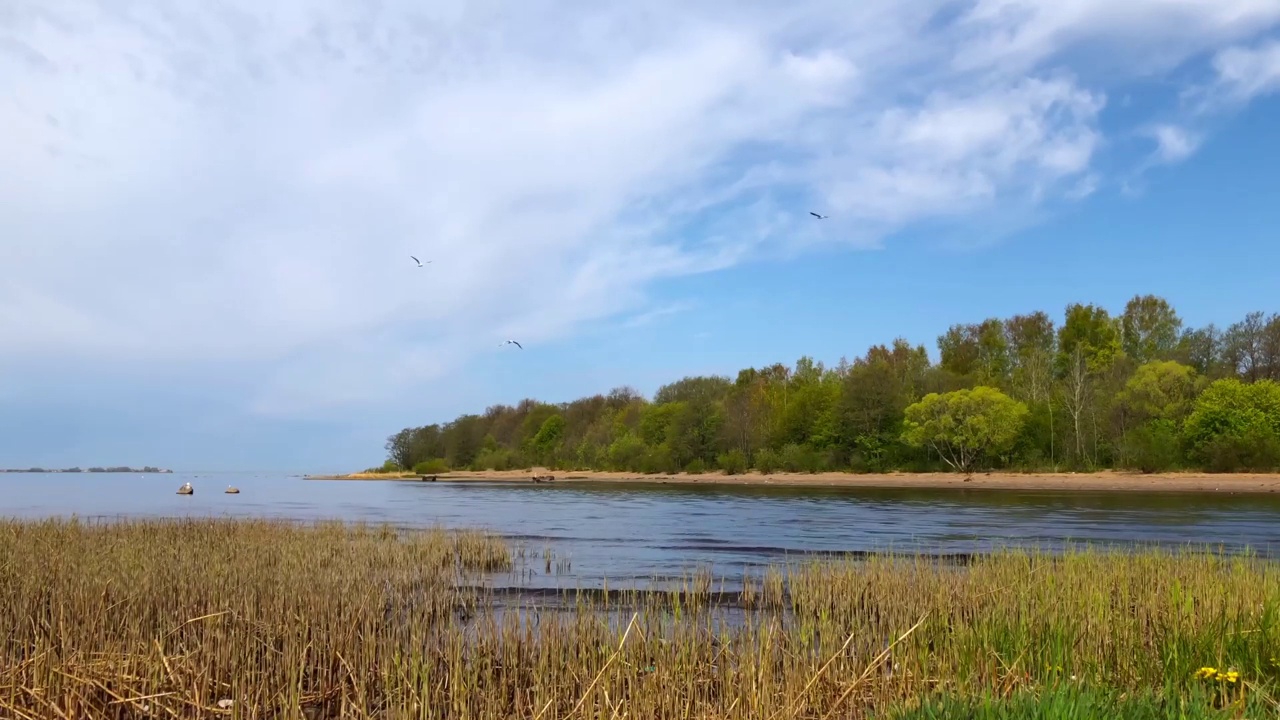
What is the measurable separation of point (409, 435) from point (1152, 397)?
154040mm

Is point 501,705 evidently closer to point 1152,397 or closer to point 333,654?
point 333,654

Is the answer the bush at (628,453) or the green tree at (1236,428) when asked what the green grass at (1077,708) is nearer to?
the green tree at (1236,428)

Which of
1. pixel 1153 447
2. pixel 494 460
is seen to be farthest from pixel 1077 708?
pixel 494 460

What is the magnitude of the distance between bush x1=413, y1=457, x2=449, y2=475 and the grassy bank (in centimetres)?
16733

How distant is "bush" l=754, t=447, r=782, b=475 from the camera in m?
114

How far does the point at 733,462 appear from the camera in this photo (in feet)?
393

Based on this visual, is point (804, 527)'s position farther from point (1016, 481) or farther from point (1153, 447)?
point (1016, 481)

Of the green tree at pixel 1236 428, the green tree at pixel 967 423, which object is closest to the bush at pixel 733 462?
the green tree at pixel 967 423

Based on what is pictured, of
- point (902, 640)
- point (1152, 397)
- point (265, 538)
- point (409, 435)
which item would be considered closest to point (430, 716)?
point (902, 640)

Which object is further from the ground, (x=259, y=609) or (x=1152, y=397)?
(x=1152, y=397)

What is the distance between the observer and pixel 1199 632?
940 centimetres

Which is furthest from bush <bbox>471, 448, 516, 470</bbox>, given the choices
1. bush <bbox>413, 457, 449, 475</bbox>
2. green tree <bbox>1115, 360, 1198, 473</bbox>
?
green tree <bbox>1115, 360, 1198, 473</bbox>

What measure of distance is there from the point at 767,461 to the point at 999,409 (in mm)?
31307

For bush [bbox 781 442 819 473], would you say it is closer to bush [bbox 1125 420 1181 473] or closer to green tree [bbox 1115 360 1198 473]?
green tree [bbox 1115 360 1198 473]
